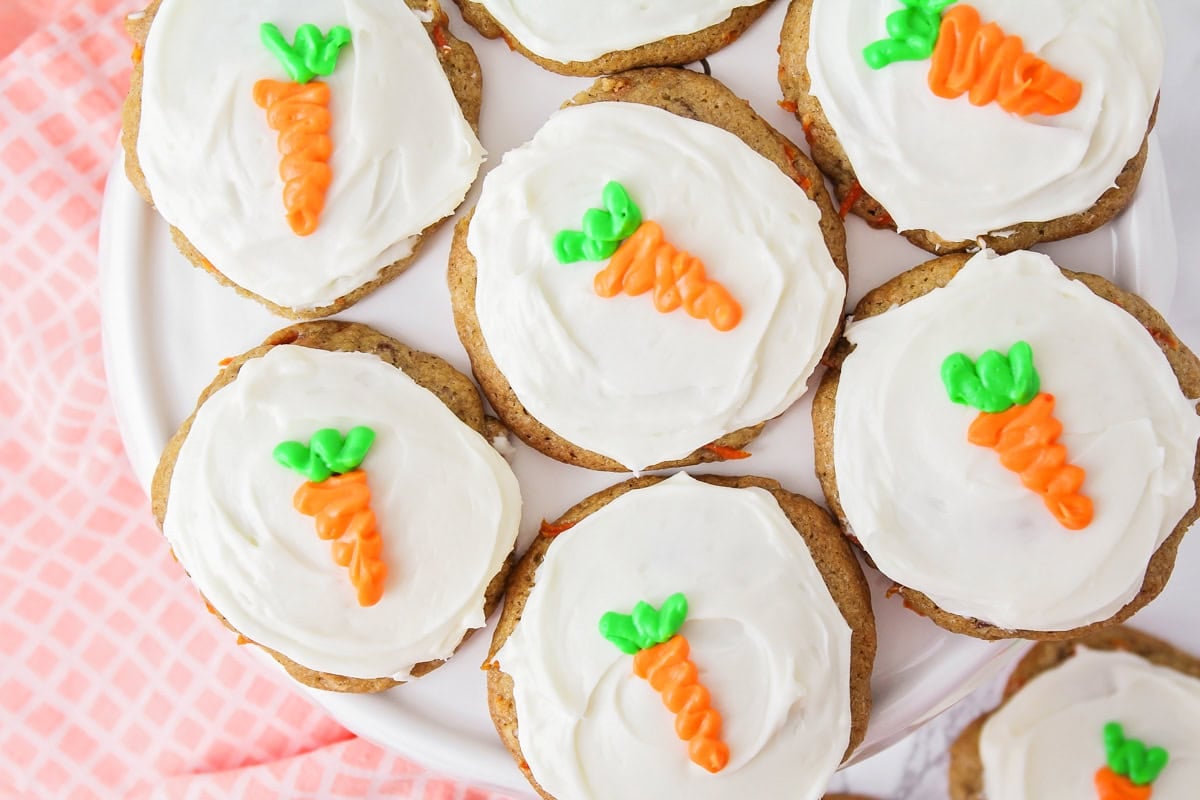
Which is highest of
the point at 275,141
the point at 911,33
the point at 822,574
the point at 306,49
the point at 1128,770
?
the point at 306,49

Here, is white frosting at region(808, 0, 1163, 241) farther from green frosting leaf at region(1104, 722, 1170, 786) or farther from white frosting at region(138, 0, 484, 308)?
green frosting leaf at region(1104, 722, 1170, 786)

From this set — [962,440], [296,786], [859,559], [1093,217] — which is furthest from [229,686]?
[1093,217]

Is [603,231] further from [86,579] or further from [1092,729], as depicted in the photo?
[1092,729]

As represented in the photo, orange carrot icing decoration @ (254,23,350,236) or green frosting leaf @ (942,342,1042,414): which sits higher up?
orange carrot icing decoration @ (254,23,350,236)

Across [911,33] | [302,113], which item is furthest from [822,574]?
[302,113]

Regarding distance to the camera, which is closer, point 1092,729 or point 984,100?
point 984,100

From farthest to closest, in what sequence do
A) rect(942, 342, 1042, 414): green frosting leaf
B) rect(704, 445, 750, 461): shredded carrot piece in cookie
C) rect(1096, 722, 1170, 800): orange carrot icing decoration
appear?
rect(1096, 722, 1170, 800): orange carrot icing decoration
rect(704, 445, 750, 461): shredded carrot piece in cookie
rect(942, 342, 1042, 414): green frosting leaf

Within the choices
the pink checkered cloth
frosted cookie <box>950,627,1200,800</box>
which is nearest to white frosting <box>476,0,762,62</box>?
the pink checkered cloth
